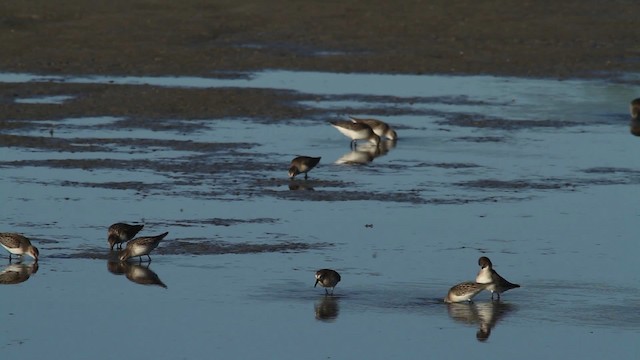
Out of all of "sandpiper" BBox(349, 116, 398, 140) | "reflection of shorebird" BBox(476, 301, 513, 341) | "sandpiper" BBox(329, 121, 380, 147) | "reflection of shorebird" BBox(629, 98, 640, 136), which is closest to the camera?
"reflection of shorebird" BBox(476, 301, 513, 341)

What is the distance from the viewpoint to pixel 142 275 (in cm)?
1772

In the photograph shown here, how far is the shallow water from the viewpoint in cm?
1527

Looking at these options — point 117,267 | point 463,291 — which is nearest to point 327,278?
point 463,291

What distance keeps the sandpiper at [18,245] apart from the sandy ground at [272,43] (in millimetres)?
10998

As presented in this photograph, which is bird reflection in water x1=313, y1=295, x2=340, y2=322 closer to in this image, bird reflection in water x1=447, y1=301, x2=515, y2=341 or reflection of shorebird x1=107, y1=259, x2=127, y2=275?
bird reflection in water x1=447, y1=301, x2=515, y2=341

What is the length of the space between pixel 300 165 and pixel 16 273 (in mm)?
6410

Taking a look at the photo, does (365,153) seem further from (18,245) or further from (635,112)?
(18,245)

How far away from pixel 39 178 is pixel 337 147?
572 centimetres

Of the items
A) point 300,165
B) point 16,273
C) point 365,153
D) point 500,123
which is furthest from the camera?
point 500,123

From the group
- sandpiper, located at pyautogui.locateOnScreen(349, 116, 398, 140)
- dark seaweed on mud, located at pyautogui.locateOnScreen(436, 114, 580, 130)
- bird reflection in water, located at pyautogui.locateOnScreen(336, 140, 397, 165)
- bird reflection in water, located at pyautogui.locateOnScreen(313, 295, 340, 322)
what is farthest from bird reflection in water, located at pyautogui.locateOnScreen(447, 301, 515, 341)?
dark seaweed on mud, located at pyautogui.locateOnScreen(436, 114, 580, 130)

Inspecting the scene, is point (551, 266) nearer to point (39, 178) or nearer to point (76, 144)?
point (39, 178)

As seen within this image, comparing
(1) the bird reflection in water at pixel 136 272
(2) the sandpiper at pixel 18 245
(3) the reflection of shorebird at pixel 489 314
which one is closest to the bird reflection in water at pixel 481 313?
(3) the reflection of shorebird at pixel 489 314

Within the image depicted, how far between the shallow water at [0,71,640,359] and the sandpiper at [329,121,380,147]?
0.76 feet

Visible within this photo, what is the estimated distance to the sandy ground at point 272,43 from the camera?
31.6 meters
